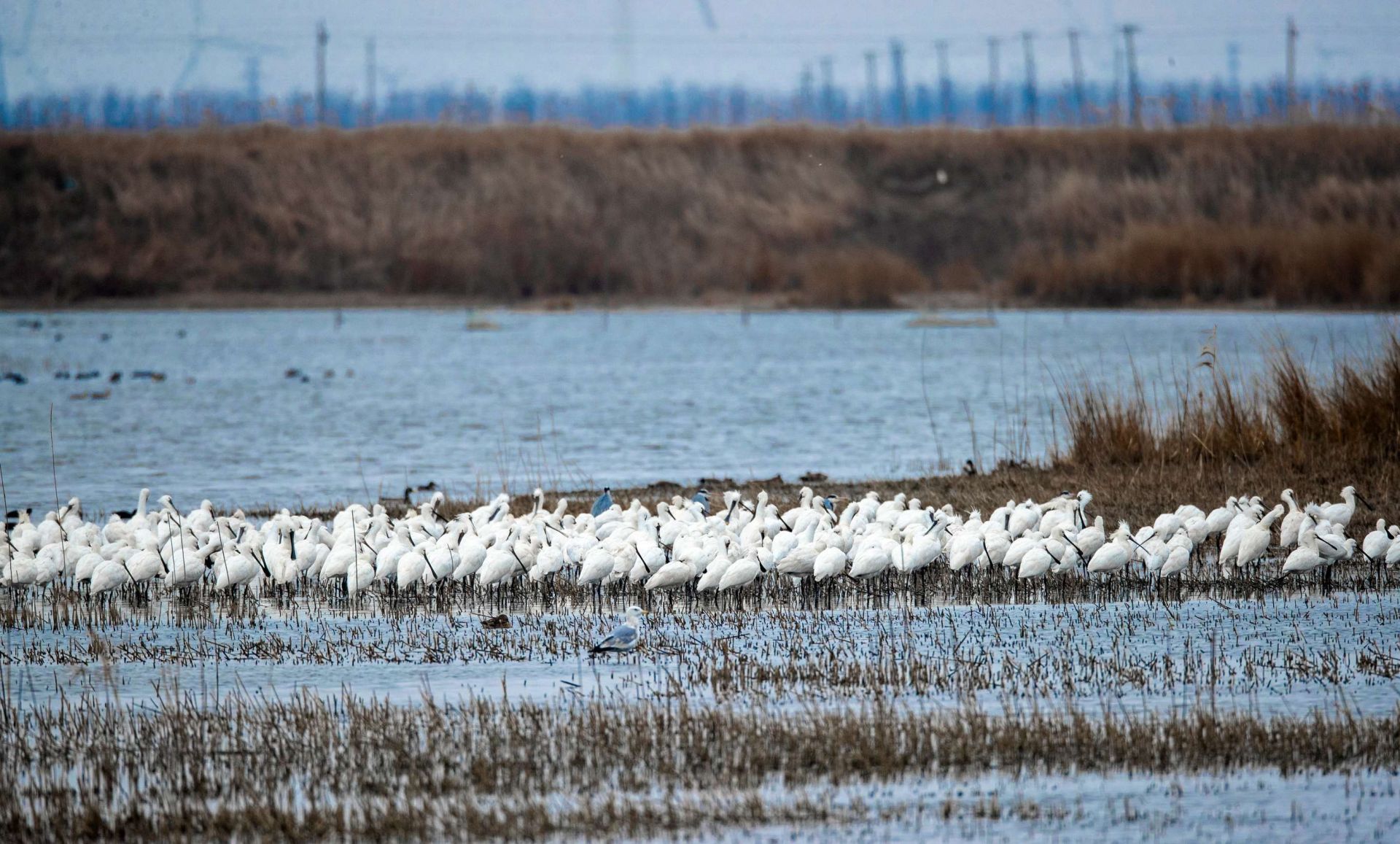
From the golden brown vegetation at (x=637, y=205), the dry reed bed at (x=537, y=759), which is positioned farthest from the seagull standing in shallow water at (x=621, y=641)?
the golden brown vegetation at (x=637, y=205)

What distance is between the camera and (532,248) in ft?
→ 218

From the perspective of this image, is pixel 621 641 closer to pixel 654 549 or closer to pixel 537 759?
pixel 537 759

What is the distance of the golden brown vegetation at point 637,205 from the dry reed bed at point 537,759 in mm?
49983

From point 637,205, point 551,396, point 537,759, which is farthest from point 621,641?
point 637,205

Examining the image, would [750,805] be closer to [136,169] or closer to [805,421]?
[805,421]

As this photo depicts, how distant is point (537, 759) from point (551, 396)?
80.7 ft

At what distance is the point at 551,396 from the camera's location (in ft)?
107

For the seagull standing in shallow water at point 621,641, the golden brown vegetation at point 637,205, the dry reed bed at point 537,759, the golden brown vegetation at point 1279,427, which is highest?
the golden brown vegetation at point 637,205

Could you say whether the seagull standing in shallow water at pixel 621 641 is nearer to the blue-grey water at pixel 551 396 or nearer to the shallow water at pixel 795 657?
the shallow water at pixel 795 657

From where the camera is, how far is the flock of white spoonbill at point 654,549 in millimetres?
12023

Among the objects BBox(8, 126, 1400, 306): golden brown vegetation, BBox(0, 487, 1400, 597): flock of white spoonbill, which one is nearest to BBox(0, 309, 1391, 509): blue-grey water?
BBox(0, 487, 1400, 597): flock of white spoonbill

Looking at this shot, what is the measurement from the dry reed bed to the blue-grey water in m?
9.33

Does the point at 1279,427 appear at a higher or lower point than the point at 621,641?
higher

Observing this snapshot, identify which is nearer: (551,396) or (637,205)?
(551,396)
